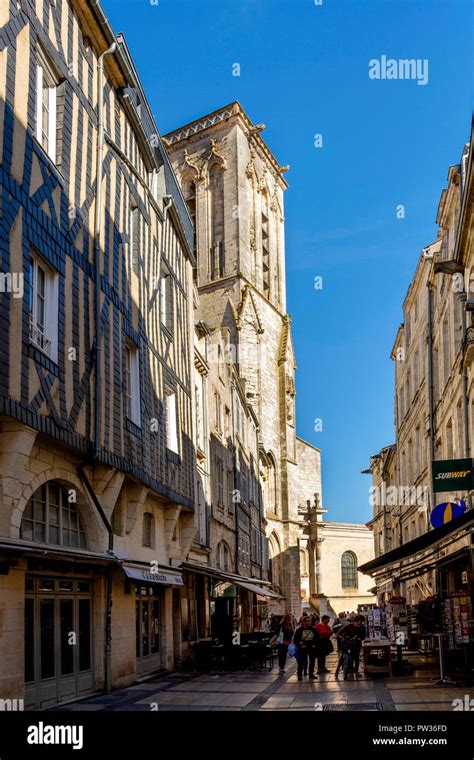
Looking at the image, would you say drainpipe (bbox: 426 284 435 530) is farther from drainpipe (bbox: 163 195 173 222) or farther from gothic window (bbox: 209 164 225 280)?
gothic window (bbox: 209 164 225 280)

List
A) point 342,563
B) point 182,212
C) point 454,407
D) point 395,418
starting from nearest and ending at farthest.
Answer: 1. point 454,407
2. point 182,212
3. point 395,418
4. point 342,563

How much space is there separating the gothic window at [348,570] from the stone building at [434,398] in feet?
91.8

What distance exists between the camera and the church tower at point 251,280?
4994 cm

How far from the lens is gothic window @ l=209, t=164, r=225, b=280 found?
52.5m

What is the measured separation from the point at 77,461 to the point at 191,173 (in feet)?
149

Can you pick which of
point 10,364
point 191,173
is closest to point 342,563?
point 191,173

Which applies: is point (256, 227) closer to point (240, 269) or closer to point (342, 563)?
point (240, 269)

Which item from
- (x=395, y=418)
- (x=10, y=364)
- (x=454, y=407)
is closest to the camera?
(x=10, y=364)

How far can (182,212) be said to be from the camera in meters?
21.4

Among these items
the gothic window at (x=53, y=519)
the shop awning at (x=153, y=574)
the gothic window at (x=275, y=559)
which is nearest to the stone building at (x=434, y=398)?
the shop awning at (x=153, y=574)

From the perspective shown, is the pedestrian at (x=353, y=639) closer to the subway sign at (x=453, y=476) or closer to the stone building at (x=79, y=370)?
the stone building at (x=79, y=370)

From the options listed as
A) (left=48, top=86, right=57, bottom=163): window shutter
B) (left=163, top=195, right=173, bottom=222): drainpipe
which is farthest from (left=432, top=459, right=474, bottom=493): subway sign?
(left=163, top=195, right=173, bottom=222): drainpipe

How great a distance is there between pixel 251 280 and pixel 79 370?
135 ft

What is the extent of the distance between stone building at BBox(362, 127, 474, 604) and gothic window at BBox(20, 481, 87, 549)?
5.08m
